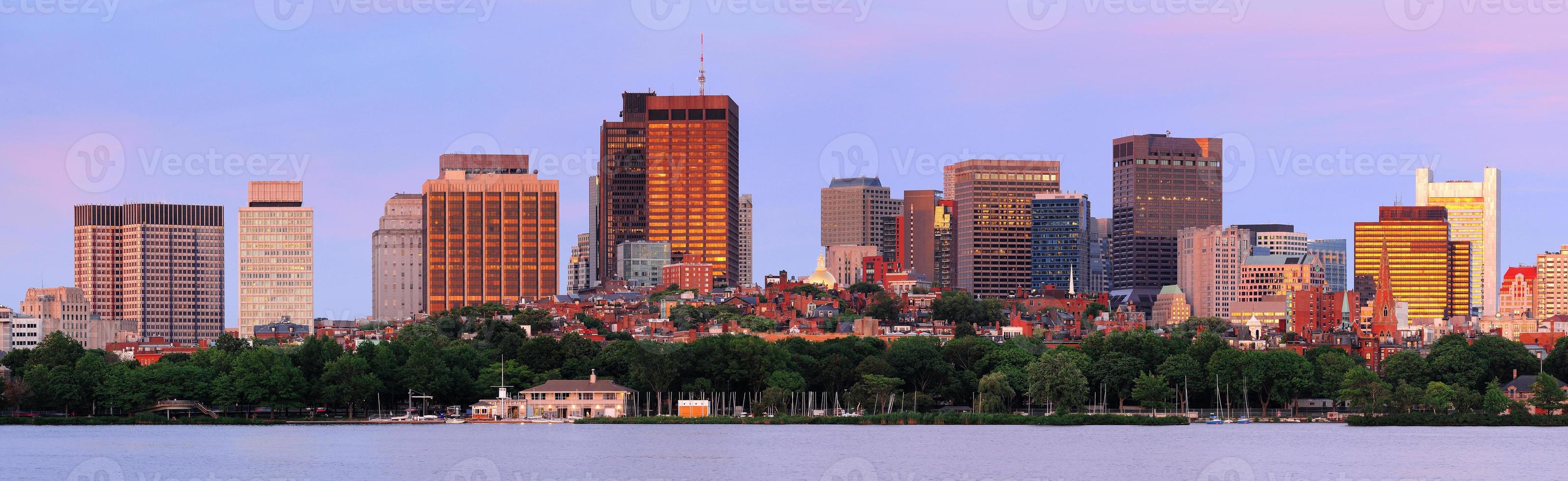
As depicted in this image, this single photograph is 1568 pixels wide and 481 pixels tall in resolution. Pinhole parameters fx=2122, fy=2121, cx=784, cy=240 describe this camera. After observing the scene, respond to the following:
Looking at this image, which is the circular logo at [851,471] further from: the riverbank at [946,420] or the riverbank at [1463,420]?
the riverbank at [1463,420]

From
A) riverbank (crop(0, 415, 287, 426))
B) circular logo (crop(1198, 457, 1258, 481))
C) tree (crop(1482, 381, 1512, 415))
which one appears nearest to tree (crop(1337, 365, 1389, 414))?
tree (crop(1482, 381, 1512, 415))

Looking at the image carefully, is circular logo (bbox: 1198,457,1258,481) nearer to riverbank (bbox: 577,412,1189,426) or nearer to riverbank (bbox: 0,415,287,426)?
riverbank (bbox: 577,412,1189,426)

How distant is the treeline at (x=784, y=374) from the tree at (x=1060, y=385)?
0.09 metres

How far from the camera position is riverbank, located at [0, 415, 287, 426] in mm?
134125

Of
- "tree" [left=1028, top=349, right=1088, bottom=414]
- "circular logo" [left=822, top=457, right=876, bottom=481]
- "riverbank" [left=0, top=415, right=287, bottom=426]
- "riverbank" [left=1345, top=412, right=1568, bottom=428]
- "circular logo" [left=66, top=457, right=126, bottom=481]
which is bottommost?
"riverbank" [left=0, top=415, right=287, bottom=426]

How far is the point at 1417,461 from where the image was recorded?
102 m

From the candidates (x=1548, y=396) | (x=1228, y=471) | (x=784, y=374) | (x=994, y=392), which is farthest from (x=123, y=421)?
(x=1548, y=396)

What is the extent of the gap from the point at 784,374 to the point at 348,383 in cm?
2863

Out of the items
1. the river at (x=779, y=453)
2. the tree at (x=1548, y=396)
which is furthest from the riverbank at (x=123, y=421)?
the tree at (x=1548, y=396)

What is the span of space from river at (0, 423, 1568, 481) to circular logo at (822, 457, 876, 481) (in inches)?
7.5

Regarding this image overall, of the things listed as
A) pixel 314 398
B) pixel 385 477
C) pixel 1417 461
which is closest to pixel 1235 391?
pixel 1417 461

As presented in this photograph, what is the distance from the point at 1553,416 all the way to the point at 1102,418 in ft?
94.2

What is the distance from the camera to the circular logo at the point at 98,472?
91.0 metres

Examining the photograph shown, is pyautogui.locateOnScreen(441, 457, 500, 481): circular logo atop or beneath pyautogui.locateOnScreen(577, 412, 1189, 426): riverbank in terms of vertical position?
atop
